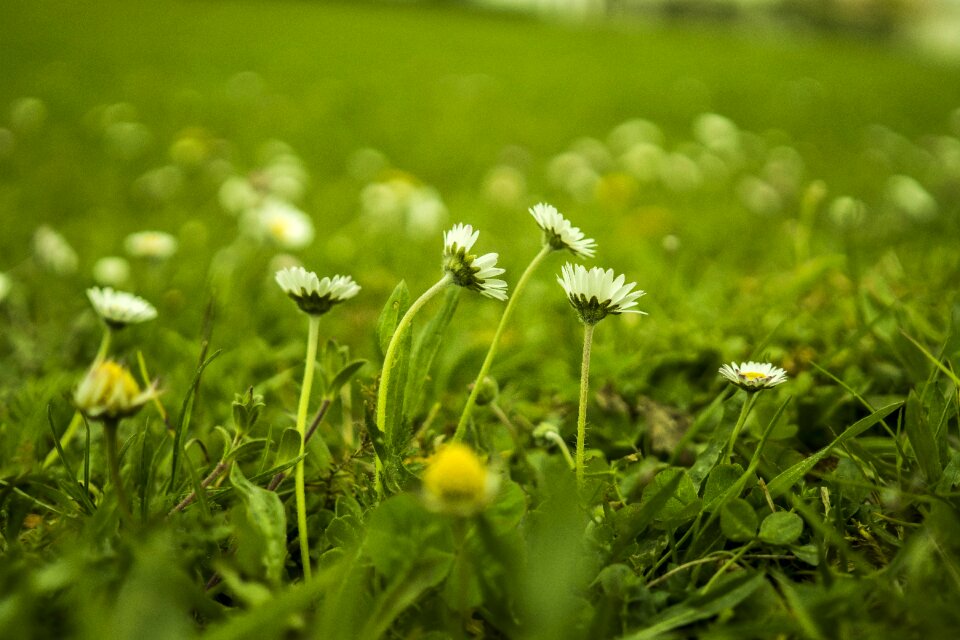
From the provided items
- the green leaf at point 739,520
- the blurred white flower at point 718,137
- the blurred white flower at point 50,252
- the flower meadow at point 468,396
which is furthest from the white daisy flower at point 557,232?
the blurred white flower at point 718,137

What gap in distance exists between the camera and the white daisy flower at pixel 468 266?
32.7 inches

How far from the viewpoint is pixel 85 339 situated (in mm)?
1546

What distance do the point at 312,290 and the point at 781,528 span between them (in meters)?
0.63

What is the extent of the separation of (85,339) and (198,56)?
6.15m

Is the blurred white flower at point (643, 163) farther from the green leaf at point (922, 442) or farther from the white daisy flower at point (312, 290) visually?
the white daisy flower at point (312, 290)

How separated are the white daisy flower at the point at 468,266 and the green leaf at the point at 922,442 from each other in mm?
571

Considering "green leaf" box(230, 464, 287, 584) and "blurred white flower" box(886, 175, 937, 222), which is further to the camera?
"blurred white flower" box(886, 175, 937, 222)

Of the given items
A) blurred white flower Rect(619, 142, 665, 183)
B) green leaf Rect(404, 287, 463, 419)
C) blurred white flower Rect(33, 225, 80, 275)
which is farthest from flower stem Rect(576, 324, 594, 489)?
Answer: blurred white flower Rect(619, 142, 665, 183)

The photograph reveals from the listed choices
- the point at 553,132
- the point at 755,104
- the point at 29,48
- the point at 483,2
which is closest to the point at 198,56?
the point at 29,48

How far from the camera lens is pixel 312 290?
81 cm

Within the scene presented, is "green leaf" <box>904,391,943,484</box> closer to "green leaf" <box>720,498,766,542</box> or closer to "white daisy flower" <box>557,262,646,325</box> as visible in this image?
"green leaf" <box>720,498,766,542</box>

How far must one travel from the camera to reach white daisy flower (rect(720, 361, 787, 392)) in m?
0.85

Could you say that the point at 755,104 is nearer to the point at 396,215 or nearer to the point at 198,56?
the point at 396,215

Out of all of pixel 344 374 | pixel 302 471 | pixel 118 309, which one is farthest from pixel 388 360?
pixel 118 309
